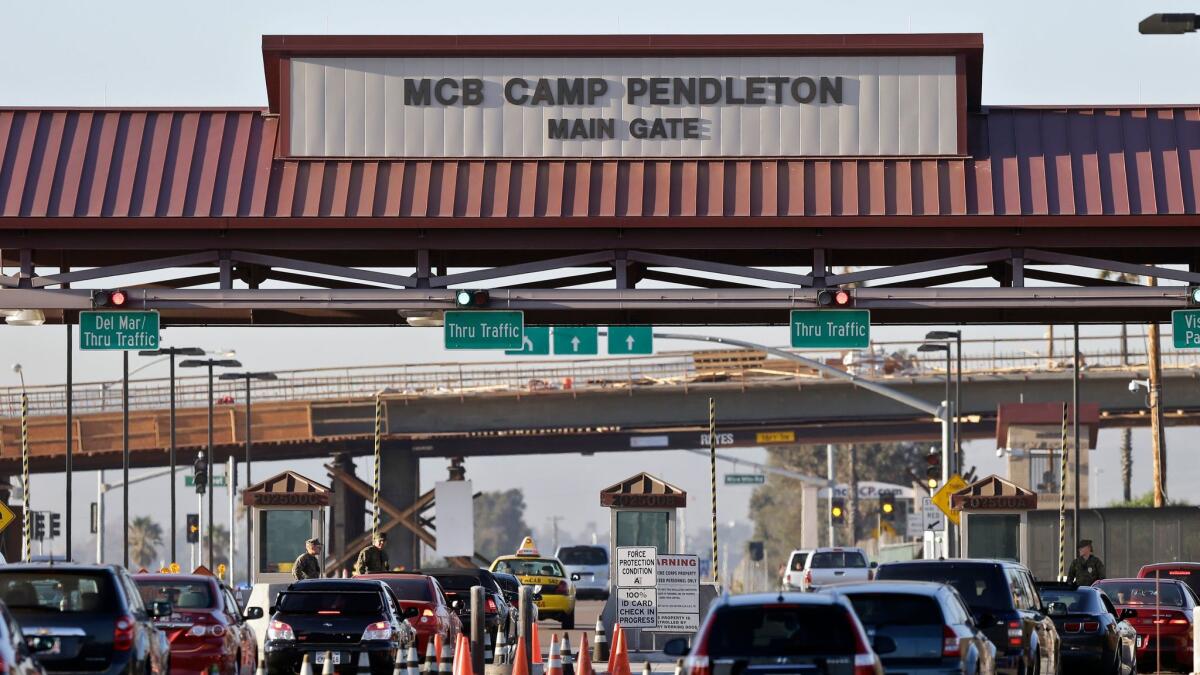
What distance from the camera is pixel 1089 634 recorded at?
27078 mm

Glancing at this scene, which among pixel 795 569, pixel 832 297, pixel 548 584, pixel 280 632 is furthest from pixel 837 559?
pixel 280 632

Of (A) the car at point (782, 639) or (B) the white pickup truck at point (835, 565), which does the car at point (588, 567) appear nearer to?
(B) the white pickup truck at point (835, 565)

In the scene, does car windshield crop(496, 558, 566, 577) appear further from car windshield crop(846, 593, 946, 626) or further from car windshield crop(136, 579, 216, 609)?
car windshield crop(846, 593, 946, 626)

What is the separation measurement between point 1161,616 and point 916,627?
44.4 feet

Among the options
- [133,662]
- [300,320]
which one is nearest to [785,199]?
[300,320]

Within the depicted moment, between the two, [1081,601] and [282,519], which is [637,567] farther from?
[282,519]

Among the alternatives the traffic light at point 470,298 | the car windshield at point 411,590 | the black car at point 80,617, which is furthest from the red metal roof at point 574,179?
the black car at point 80,617

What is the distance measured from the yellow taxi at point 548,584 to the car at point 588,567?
16475 millimetres

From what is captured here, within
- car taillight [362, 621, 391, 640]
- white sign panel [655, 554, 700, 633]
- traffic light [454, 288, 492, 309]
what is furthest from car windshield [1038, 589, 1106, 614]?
car taillight [362, 621, 391, 640]

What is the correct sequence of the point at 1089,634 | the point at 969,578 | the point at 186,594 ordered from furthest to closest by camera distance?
the point at 1089,634
the point at 969,578
the point at 186,594

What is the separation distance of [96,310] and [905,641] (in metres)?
15.6

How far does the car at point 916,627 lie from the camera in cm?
1845

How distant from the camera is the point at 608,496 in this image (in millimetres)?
40594

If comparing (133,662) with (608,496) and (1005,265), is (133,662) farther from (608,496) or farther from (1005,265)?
(608,496)
